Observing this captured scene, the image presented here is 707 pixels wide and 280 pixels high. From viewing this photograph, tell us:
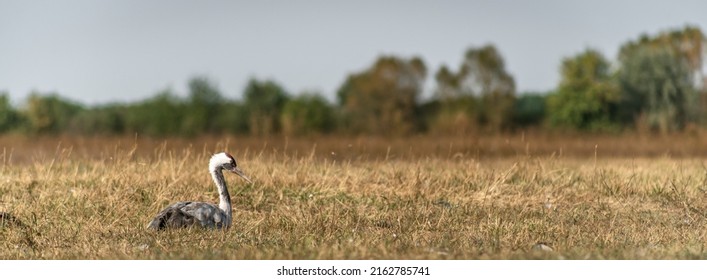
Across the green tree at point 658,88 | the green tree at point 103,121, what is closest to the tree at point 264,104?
the green tree at point 103,121

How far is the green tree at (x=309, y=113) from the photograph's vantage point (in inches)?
1238

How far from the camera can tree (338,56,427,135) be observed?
35469mm

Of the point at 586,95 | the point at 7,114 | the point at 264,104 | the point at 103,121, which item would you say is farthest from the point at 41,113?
the point at 586,95

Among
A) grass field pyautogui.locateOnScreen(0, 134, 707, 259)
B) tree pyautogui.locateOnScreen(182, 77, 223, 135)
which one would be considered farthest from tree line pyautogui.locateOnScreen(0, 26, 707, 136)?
grass field pyautogui.locateOnScreen(0, 134, 707, 259)

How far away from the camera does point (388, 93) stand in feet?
121

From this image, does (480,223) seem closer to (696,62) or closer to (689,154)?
(689,154)

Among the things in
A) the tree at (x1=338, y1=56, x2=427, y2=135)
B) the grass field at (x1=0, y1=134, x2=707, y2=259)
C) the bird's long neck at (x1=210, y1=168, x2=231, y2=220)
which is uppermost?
the tree at (x1=338, y1=56, x2=427, y2=135)

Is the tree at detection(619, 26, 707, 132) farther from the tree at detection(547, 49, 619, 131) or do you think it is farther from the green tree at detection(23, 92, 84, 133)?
the green tree at detection(23, 92, 84, 133)

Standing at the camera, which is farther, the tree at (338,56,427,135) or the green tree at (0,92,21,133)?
the green tree at (0,92,21,133)

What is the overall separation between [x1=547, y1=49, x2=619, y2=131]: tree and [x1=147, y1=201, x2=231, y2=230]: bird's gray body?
47981mm

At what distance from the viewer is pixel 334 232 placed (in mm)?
10242

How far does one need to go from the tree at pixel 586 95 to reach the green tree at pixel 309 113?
26217mm
